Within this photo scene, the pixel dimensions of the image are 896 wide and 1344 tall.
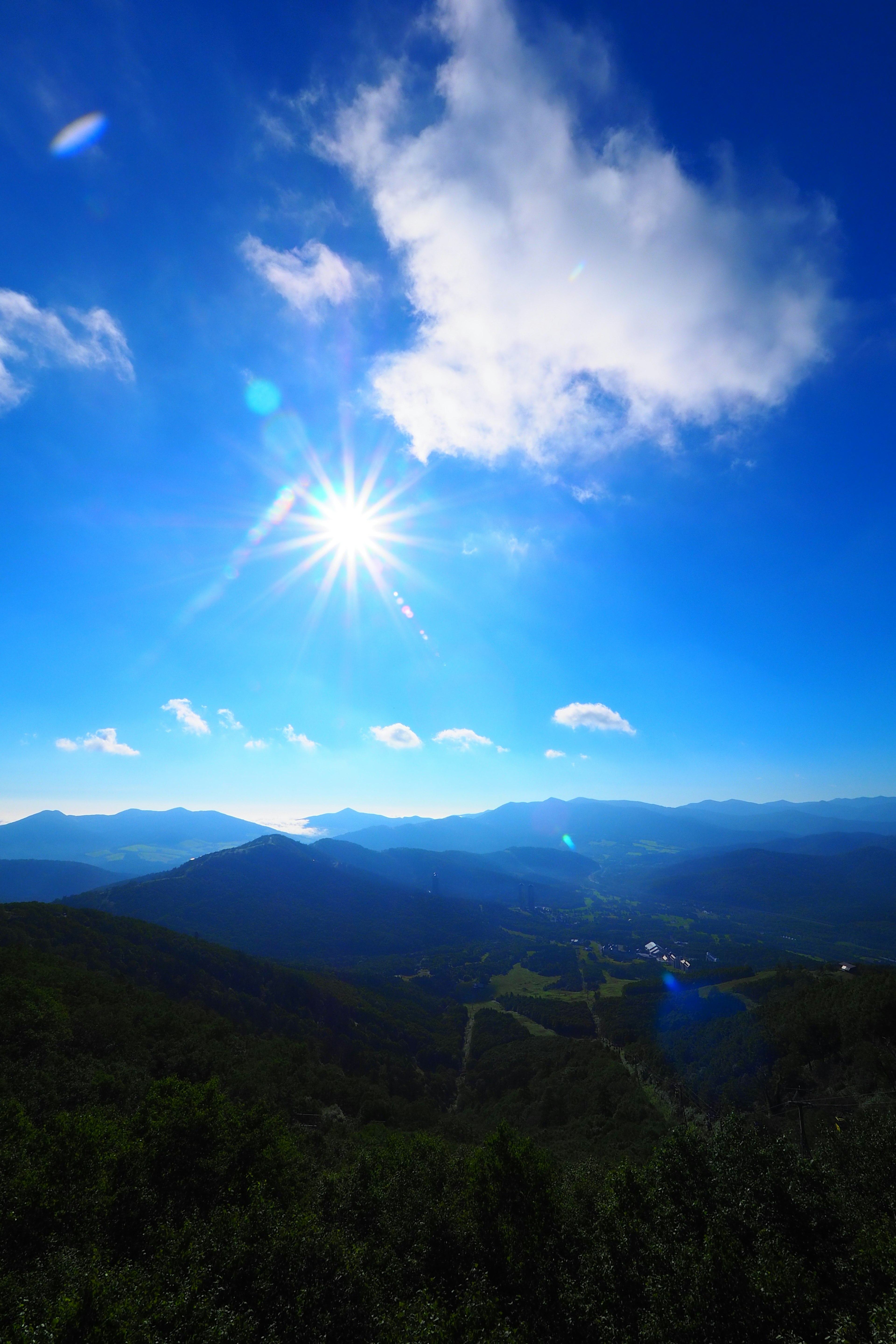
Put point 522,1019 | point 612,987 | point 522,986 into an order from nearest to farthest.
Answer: point 522,1019, point 612,987, point 522,986

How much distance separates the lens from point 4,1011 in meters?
56.2

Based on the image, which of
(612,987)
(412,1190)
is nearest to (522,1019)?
(612,987)

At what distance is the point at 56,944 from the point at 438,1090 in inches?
3333

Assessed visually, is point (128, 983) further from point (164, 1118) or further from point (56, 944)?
point (164, 1118)

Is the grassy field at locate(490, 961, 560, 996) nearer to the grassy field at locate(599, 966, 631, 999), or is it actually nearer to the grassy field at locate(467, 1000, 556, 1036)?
the grassy field at locate(467, 1000, 556, 1036)

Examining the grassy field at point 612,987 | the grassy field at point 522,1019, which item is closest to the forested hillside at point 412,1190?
the grassy field at point 522,1019

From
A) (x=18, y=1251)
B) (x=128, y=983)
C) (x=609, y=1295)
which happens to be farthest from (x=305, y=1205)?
(x=128, y=983)

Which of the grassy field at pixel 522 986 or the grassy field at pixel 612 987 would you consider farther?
the grassy field at pixel 522 986

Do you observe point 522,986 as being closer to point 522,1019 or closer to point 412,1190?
point 522,1019

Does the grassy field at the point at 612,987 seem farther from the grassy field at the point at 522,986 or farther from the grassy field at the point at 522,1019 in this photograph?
the grassy field at the point at 522,1019

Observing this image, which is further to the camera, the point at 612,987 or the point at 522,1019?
the point at 612,987

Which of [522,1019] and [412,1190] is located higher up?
[412,1190]

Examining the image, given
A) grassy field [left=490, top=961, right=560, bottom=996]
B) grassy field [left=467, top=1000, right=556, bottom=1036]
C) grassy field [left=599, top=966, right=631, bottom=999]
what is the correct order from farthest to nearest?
grassy field [left=490, top=961, right=560, bottom=996]
grassy field [left=599, top=966, right=631, bottom=999]
grassy field [left=467, top=1000, right=556, bottom=1036]

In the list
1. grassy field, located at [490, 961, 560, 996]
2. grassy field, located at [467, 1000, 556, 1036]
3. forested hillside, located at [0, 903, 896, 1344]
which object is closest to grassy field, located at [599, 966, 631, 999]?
grassy field, located at [490, 961, 560, 996]
